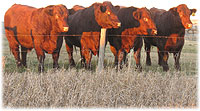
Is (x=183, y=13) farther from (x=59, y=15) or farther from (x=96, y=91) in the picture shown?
(x=96, y=91)

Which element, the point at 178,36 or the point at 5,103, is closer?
the point at 5,103

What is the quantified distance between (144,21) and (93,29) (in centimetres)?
150

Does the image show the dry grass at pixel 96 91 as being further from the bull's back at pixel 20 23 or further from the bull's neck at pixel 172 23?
the bull's neck at pixel 172 23

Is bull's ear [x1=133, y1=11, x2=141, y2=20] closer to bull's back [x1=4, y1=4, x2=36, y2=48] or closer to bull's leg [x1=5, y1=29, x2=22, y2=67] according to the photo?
bull's back [x1=4, y1=4, x2=36, y2=48]

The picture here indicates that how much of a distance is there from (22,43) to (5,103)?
378cm

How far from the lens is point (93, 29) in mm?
8922

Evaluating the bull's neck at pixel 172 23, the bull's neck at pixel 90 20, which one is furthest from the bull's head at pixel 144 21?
the bull's neck at pixel 90 20

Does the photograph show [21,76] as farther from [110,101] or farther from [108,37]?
[108,37]

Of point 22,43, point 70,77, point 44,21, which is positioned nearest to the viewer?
point 70,77

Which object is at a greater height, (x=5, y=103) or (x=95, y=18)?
(x=95, y=18)

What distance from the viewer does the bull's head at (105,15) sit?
8.70 meters

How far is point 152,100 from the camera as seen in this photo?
6.24 meters

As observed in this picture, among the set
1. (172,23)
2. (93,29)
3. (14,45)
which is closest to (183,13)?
(172,23)

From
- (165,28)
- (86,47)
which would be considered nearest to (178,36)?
(165,28)
